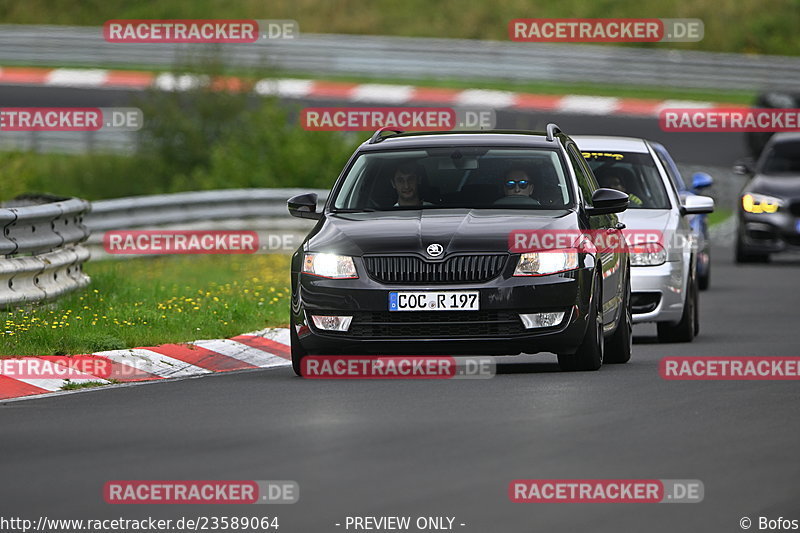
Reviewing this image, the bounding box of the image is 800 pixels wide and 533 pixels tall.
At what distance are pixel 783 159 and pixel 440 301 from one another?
1500 cm

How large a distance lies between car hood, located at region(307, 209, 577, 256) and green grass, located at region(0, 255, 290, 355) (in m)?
1.97

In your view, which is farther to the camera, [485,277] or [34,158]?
[34,158]

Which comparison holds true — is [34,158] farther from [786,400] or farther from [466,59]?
[786,400]

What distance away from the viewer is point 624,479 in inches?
329

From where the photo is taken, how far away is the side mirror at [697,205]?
660 inches

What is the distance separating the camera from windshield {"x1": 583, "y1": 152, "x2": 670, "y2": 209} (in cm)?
1705

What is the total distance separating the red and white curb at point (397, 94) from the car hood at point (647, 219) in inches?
937

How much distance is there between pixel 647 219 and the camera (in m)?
16.7

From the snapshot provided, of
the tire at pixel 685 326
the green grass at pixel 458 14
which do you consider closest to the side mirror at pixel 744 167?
the tire at pixel 685 326

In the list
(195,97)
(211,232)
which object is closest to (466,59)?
(195,97)

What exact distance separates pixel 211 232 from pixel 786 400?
15506mm
